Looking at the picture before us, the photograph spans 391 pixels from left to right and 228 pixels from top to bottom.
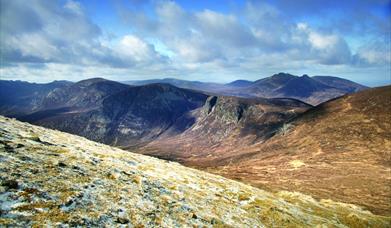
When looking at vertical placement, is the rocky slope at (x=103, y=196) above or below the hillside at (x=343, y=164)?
above

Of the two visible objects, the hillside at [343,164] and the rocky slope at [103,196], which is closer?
the rocky slope at [103,196]

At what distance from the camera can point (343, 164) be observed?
126 meters

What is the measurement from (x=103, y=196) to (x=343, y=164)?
129870mm

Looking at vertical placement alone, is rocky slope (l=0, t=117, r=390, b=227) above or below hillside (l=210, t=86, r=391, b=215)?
above

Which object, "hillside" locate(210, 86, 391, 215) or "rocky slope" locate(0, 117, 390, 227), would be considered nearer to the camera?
"rocky slope" locate(0, 117, 390, 227)

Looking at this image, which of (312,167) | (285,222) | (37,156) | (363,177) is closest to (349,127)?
(312,167)

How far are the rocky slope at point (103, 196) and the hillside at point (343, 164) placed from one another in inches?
2209

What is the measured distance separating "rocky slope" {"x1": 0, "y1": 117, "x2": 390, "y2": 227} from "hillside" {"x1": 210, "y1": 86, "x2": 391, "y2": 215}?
56106mm

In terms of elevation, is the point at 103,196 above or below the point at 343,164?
above

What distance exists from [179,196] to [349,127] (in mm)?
182192

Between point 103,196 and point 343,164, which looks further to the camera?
point 343,164

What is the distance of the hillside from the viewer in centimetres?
8675

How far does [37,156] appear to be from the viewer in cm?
1991

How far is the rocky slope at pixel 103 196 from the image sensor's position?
1391 centimetres
